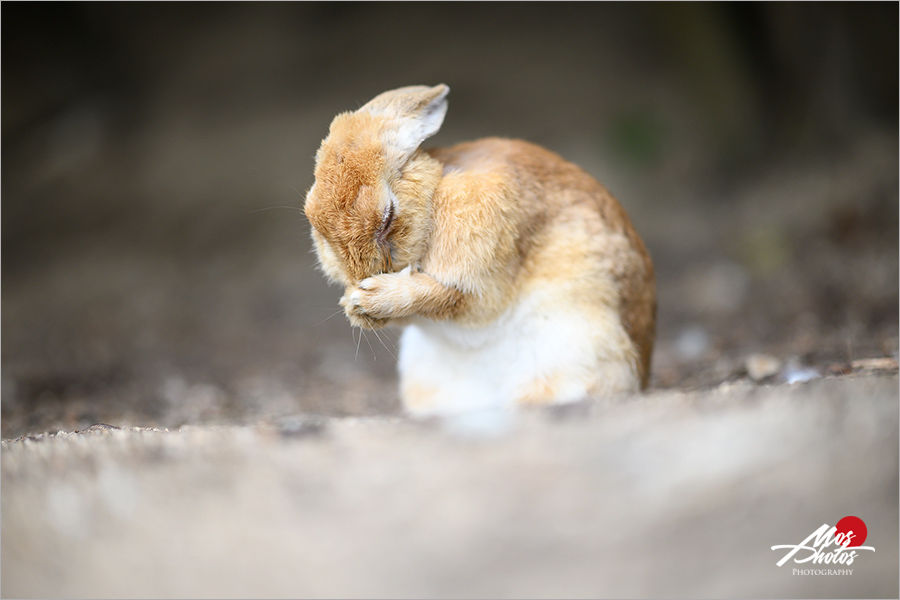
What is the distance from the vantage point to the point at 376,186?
3791 millimetres

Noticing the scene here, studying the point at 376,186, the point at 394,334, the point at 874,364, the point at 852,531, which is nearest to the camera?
the point at 852,531

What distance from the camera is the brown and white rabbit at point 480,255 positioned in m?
3.86

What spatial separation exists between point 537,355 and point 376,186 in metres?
1.37

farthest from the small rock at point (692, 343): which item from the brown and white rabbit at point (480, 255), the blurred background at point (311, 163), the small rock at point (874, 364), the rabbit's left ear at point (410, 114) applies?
the rabbit's left ear at point (410, 114)

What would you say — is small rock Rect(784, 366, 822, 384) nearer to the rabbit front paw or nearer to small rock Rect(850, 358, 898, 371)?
small rock Rect(850, 358, 898, 371)

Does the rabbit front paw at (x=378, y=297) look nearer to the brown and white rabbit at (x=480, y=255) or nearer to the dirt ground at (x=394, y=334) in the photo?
the brown and white rabbit at (x=480, y=255)

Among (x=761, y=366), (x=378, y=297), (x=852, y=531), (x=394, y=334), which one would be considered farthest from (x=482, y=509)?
(x=761, y=366)

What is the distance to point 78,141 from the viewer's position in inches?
384

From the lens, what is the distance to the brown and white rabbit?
3.86 m

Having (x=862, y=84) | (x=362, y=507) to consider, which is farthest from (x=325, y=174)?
(x=862, y=84)

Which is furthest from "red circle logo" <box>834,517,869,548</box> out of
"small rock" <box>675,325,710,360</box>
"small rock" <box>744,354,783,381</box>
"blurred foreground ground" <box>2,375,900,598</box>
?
"small rock" <box>675,325,710,360</box>

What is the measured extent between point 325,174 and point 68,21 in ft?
25.4

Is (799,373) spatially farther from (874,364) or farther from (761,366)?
(761,366)

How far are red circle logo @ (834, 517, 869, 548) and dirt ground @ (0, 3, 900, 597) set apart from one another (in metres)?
0.06
